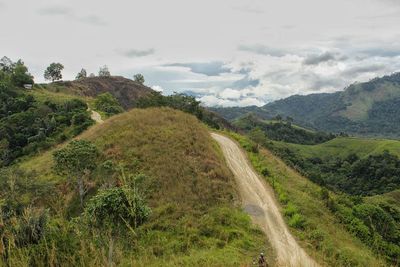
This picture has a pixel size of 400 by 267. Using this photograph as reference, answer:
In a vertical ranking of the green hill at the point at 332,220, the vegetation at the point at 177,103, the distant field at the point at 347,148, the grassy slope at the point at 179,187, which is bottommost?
the distant field at the point at 347,148

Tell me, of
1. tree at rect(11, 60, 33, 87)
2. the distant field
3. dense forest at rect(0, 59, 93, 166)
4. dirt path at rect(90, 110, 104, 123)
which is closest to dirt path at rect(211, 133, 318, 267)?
dense forest at rect(0, 59, 93, 166)

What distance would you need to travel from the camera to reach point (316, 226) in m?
27.7

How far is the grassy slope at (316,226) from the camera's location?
21203 mm

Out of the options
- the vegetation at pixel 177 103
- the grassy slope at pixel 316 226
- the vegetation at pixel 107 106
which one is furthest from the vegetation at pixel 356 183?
the vegetation at pixel 107 106

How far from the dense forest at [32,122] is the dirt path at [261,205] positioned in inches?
1062

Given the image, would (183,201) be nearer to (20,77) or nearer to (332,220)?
(332,220)

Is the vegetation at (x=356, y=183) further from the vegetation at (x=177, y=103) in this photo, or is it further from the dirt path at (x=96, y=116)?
the dirt path at (x=96, y=116)

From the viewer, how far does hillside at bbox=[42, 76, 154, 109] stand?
412ft

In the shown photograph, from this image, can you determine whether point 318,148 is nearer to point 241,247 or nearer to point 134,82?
point 134,82

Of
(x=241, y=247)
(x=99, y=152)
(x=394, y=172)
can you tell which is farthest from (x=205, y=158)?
(x=394, y=172)

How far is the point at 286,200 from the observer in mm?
33125

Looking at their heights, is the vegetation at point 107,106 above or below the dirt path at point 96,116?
above

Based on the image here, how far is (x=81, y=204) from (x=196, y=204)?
924cm

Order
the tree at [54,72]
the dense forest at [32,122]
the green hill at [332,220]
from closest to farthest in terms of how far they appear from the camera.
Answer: the green hill at [332,220], the dense forest at [32,122], the tree at [54,72]
